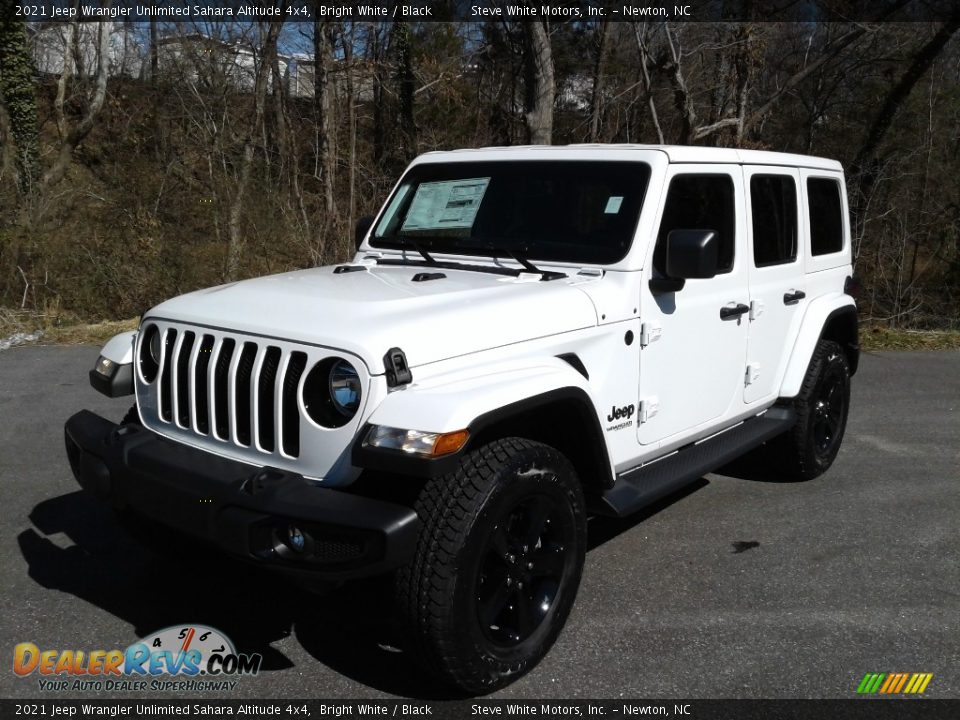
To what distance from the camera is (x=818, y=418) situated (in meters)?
5.37

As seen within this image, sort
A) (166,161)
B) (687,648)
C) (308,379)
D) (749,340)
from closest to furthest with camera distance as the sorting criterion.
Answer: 1. (308,379)
2. (687,648)
3. (749,340)
4. (166,161)

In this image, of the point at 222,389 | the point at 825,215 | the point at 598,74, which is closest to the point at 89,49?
the point at 598,74

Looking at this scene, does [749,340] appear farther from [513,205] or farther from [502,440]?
[502,440]

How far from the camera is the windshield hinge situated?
287cm

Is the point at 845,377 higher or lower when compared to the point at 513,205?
lower

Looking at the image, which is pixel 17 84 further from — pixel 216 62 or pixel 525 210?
pixel 525 210

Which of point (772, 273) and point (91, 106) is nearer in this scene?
point (772, 273)

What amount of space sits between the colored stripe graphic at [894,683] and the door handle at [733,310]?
178 centimetres

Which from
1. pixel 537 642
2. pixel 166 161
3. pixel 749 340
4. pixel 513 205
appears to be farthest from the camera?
pixel 166 161

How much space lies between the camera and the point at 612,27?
20.1 metres

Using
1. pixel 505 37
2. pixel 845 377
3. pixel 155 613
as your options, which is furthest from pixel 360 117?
pixel 155 613

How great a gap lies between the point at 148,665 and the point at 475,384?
1644mm

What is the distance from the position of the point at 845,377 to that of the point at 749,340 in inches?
52.2

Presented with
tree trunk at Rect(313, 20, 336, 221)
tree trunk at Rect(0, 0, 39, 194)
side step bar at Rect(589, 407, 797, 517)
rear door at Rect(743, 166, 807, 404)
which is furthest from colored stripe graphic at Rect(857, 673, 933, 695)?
tree trunk at Rect(0, 0, 39, 194)
